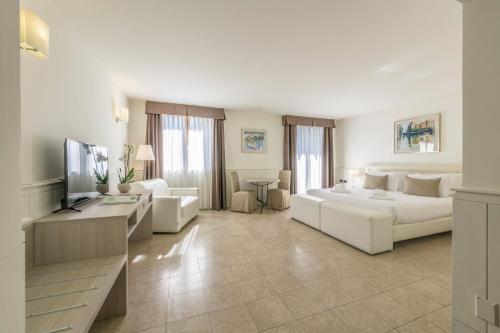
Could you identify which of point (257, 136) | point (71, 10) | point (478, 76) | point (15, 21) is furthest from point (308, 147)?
point (15, 21)

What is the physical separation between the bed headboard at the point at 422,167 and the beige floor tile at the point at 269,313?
12.8 ft

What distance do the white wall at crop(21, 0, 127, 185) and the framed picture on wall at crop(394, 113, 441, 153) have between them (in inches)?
220

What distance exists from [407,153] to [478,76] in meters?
4.08

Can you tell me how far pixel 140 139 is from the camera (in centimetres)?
417

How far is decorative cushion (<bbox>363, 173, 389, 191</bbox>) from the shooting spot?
4.09m

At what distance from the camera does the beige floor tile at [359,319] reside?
4.33ft

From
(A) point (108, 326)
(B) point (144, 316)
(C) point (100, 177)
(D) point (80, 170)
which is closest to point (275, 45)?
(D) point (80, 170)

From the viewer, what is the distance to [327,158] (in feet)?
19.1

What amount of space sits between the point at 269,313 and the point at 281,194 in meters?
3.15

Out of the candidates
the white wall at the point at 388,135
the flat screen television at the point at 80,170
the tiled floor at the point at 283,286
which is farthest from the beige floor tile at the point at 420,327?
the white wall at the point at 388,135

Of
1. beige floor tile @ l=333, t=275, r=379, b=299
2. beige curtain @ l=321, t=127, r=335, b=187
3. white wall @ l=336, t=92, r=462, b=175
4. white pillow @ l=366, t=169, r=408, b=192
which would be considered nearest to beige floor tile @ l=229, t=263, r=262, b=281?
→ beige floor tile @ l=333, t=275, r=379, b=299

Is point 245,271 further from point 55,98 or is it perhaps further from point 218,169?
point 218,169

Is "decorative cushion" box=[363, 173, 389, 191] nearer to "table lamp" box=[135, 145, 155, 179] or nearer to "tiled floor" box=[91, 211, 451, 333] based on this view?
"tiled floor" box=[91, 211, 451, 333]

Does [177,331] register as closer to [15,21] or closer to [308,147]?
[15,21]
